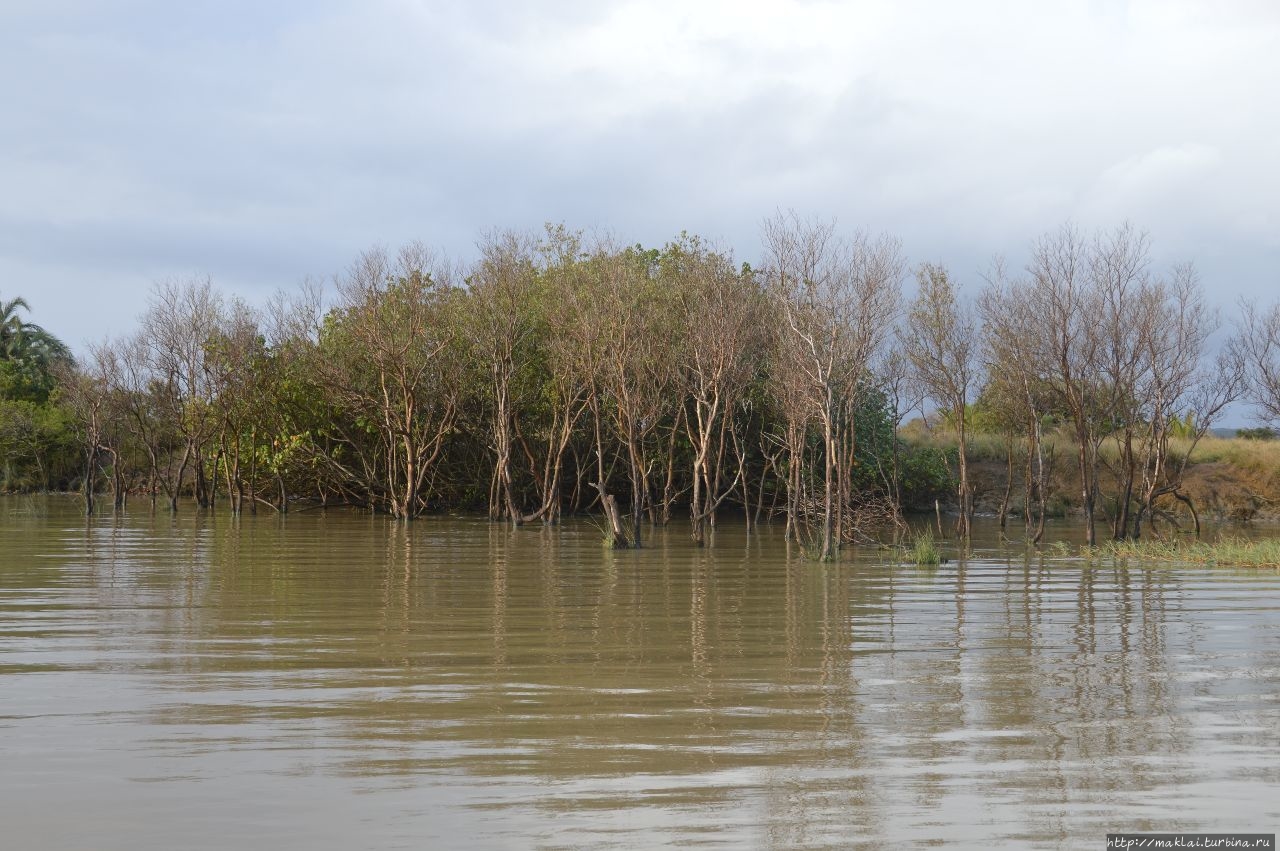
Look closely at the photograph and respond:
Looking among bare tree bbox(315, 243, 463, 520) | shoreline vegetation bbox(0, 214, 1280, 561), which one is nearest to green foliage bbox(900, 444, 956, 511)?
shoreline vegetation bbox(0, 214, 1280, 561)

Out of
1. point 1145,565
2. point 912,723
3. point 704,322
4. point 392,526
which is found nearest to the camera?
point 912,723

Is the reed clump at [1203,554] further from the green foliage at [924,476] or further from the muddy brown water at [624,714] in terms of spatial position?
the green foliage at [924,476]

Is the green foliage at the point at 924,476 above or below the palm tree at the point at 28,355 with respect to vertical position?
below

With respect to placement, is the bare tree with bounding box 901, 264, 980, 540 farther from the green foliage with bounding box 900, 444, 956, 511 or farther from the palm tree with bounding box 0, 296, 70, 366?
the palm tree with bounding box 0, 296, 70, 366

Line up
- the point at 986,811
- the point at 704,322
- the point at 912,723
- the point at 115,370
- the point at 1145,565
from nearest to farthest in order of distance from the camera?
the point at 986,811 < the point at 912,723 < the point at 1145,565 < the point at 704,322 < the point at 115,370

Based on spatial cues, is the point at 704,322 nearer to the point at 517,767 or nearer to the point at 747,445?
the point at 747,445

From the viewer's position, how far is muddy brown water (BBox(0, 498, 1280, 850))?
18.2 feet

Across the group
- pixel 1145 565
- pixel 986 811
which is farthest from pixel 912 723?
pixel 1145 565

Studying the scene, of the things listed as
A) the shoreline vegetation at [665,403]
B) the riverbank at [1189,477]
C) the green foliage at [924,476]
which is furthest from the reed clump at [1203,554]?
the riverbank at [1189,477]

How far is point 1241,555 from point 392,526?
19.7m

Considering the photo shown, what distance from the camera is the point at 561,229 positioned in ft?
121

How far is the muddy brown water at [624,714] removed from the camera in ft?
18.2

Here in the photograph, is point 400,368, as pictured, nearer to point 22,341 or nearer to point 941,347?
point 941,347

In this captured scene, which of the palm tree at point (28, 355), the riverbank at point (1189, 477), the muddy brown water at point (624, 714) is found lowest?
the muddy brown water at point (624, 714)
